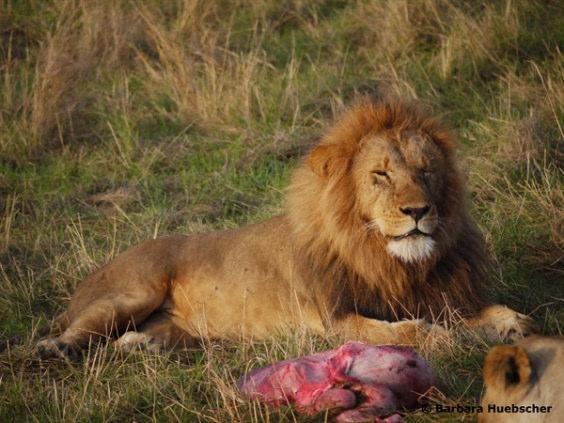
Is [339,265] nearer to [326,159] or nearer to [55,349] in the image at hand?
[326,159]

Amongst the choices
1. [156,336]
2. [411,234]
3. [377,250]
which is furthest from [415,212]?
[156,336]

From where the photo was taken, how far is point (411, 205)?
4316 mm

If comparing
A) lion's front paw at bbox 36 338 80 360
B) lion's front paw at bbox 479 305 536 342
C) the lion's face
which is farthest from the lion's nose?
lion's front paw at bbox 36 338 80 360

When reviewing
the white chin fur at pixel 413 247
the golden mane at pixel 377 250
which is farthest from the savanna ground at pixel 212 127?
the white chin fur at pixel 413 247

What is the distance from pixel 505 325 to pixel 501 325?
0.02m

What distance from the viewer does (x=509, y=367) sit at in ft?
9.95

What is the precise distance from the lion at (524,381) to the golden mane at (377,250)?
1.45m

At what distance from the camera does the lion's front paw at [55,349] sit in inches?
185

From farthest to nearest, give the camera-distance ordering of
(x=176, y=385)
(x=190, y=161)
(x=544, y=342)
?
(x=190, y=161) < (x=176, y=385) < (x=544, y=342)

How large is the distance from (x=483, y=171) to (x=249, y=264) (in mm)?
1687

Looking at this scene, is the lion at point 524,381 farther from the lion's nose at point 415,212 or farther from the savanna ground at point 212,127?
the lion's nose at point 415,212

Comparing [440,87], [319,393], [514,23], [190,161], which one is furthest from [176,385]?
[514,23]

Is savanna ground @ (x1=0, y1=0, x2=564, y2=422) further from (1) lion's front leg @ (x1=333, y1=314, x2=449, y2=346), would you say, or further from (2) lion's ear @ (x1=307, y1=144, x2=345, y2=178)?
(2) lion's ear @ (x1=307, y1=144, x2=345, y2=178)

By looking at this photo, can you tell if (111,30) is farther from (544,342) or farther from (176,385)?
(544,342)
